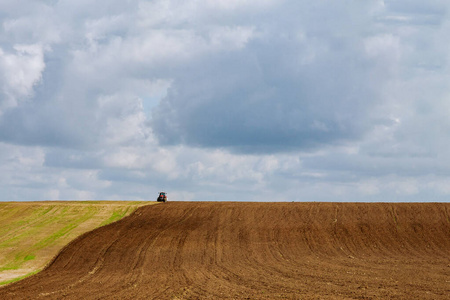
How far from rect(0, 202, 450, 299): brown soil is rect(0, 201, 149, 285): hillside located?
1.89m

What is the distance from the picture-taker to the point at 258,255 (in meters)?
48.4

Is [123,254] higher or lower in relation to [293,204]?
lower

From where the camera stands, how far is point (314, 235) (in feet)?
187

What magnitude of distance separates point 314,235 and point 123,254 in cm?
2144

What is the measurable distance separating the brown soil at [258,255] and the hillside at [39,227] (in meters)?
1.89

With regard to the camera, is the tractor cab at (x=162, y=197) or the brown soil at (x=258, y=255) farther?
the tractor cab at (x=162, y=197)

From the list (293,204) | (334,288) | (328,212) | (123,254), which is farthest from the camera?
(293,204)

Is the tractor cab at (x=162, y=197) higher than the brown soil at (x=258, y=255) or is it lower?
higher

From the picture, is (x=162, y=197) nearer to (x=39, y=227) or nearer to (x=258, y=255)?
(x=39, y=227)

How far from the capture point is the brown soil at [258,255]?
3159 centimetres

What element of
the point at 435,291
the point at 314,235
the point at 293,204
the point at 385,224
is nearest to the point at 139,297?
the point at 435,291

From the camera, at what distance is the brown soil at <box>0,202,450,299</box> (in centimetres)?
3159

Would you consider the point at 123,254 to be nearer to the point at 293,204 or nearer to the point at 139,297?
the point at 139,297

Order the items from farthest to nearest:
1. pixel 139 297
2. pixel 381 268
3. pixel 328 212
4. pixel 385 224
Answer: pixel 328 212, pixel 385 224, pixel 381 268, pixel 139 297
